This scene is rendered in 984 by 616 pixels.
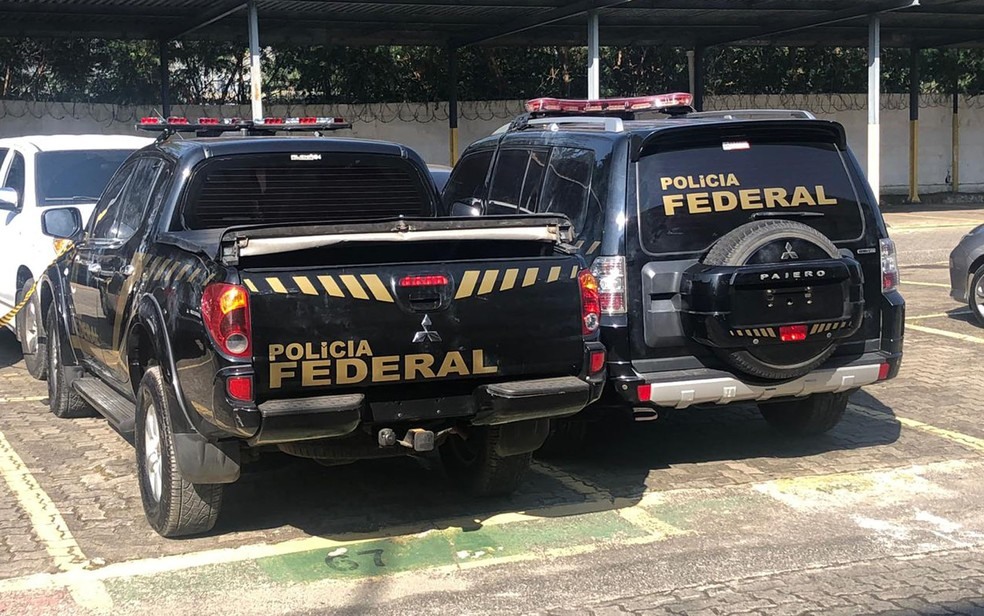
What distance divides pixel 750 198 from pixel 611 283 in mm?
951

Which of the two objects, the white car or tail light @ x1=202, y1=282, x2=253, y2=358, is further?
the white car

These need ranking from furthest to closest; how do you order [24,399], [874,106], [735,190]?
[874,106]
[24,399]
[735,190]

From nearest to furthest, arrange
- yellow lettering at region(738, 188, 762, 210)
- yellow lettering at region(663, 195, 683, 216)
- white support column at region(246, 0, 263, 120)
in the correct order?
1. yellow lettering at region(663, 195, 683, 216)
2. yellow lettering at region(738, 188, 762, 210)
3. white support column at region(246, 0, 263, 120)

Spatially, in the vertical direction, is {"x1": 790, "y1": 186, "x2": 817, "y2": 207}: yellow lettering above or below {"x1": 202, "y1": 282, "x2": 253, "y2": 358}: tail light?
above

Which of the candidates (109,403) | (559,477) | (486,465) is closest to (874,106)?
(559,477)

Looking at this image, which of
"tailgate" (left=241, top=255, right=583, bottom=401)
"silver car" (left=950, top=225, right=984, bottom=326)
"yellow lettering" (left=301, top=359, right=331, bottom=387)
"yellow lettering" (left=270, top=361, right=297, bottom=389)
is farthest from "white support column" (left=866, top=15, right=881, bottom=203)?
"yellow lettering" (left=270, top=361, right=297, bottom=389)

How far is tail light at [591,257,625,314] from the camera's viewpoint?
229 inches

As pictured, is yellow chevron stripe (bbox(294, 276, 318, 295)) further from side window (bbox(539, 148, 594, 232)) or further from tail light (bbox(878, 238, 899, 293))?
tail light (bbox(878, 238, 899, 293))

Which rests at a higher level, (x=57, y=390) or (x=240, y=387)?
(x=240, y=387)

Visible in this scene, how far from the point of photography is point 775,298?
18.9 feet

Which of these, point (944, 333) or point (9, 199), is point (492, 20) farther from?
point (9, 199)

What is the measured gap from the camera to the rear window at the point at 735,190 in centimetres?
593

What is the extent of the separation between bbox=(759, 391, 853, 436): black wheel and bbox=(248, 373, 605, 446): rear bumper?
2248 millimetres

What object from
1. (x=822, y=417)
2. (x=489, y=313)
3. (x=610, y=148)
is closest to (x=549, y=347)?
(x=489, y=313)
